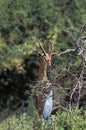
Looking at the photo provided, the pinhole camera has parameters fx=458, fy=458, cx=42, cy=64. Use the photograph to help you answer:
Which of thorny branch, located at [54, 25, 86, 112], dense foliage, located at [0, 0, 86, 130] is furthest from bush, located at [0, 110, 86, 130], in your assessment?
dense foliage, located at [0, 0, 86, 130]

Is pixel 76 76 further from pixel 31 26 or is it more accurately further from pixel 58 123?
pixel 31 26

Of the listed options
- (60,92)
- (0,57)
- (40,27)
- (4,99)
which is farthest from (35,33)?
(60,92)

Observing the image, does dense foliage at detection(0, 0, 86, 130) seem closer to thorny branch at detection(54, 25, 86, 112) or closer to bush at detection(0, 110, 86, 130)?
thorny branch at detection(54, 25, 86, 112)

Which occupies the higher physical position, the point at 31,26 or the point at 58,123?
the point at 31,26

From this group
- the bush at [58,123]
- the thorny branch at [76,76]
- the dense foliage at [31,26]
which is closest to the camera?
the bush at [58,123]

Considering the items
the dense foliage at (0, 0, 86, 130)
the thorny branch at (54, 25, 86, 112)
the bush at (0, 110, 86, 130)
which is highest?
the dense foliage at (0, 0, 86, 130)

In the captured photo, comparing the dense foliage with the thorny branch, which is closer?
the thorny branch

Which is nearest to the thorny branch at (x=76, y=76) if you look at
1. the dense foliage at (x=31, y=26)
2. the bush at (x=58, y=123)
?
the bush at (x=58, y=123)

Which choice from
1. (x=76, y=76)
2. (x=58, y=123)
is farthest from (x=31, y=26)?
(x=58, y=123)

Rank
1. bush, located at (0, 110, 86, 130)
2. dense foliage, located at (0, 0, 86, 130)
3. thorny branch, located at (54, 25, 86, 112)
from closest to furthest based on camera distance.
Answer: bush, located at (0, 110, 86, 130), thorny branch, located at (54, 25, 86, 112), dense foliage, located at (0, 0, 86, 130)

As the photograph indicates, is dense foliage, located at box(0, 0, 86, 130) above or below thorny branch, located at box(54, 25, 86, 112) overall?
above

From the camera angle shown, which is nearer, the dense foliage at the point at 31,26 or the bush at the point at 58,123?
the bush at the point at 58,123

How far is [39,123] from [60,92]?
0.37m

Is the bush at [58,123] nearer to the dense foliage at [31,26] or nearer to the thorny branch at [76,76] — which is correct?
the thorny branch at [76,76]
